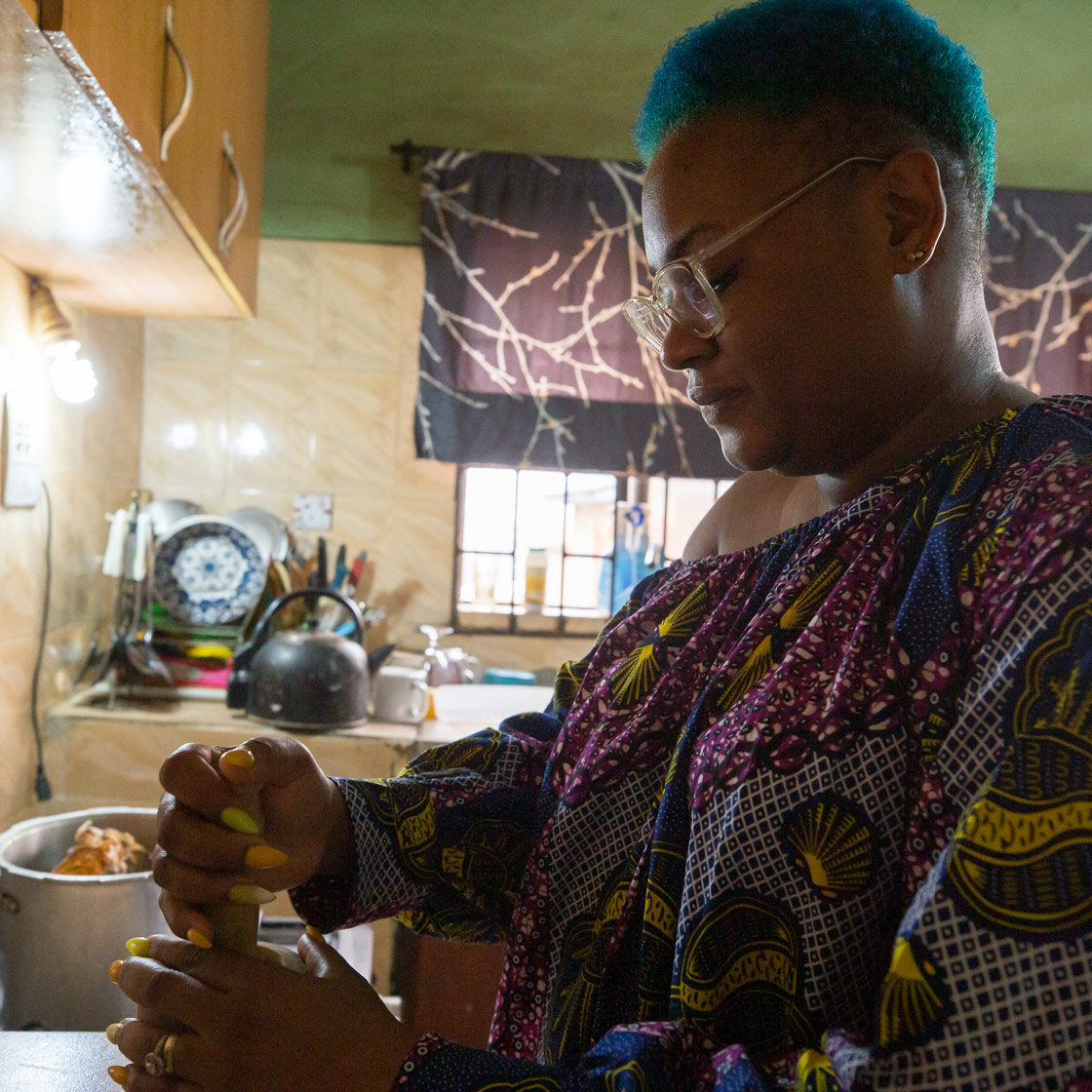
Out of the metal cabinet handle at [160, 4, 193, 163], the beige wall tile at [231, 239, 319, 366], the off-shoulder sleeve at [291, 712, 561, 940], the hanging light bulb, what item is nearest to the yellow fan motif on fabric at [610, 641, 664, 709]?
the off-shoulder sleeve at [291, 712, 561, 940]

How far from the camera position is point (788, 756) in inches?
21.1

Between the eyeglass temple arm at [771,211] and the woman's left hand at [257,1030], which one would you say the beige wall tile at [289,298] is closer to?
the eyeglass temple arm at [771,211]

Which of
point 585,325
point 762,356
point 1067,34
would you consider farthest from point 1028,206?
point 762,356

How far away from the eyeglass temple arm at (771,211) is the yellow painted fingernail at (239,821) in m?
0.51

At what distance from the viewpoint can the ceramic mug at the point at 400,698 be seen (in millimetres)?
2113

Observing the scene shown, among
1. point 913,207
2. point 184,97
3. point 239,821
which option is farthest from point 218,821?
point 184,97

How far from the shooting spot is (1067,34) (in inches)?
99.7

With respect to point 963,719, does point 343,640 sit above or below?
below

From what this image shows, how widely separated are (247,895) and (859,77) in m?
A: 0.68

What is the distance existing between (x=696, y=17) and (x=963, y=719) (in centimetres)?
255

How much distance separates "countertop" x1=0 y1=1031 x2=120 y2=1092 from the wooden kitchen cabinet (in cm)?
88

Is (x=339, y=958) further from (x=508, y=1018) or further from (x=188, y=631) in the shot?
(x=188, y=631)

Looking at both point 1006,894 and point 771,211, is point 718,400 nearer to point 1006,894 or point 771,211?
point 771,211

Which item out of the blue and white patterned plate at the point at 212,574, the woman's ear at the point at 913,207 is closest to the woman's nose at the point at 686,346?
the woman's ear at the point at 913,207
